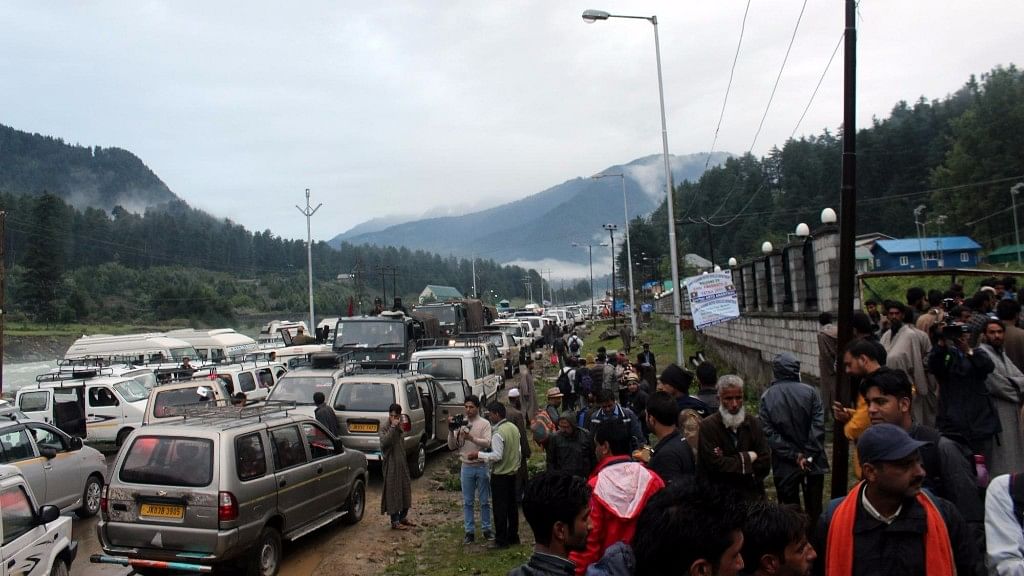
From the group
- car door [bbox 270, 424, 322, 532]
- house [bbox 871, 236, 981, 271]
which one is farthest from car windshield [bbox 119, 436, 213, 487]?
house [bbox 871, 236, 981, 271]

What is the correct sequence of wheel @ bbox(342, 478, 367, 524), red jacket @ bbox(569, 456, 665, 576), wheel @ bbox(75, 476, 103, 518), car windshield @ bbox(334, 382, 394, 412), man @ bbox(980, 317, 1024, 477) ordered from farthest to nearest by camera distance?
car windshield @ bbox(334, 382, 394, 412), wheel @ bbox(75, 476, 103, 518), wheel @ bbox(342, 478, 367, 524), man @ bbox(980, 317, 1024, 477), red jacket @ bbox(569, 456, 665, 576)

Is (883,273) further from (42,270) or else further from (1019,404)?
(42,270)

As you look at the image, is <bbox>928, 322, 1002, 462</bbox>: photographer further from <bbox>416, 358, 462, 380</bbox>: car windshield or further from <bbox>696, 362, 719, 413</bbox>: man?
<bbox>416, 358, 462, 380</bbox>: car windshield

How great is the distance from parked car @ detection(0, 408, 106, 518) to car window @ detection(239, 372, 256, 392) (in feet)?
28.6

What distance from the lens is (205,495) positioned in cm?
752

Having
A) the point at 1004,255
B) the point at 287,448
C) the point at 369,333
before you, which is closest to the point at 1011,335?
the point at 287,448

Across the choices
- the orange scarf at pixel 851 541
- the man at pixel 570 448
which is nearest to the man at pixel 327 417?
the man at pixel 570 448

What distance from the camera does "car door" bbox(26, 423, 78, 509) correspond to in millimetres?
10148

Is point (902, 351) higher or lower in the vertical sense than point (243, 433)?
higher

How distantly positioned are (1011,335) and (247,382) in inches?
724

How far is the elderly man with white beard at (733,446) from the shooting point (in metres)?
5.41

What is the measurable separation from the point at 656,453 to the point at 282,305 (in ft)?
291

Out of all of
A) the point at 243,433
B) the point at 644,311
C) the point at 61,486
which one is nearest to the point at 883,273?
the point at 243,433

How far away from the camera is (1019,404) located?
17.7ft
